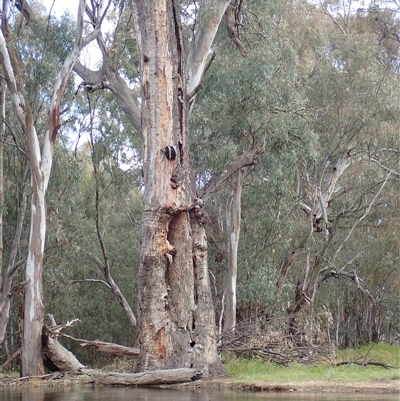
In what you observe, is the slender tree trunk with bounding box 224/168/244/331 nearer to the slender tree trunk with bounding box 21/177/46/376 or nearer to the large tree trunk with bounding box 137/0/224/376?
the slender tree trunk with bounding box 21/177/46/376

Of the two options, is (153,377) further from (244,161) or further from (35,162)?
(244,161)

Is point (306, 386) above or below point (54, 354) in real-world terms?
below

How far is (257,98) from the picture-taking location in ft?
58.6

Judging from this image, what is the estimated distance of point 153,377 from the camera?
1086 cm

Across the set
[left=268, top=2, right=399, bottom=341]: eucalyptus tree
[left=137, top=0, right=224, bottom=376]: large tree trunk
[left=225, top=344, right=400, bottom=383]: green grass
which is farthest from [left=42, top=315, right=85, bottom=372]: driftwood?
[left=268, top=2, right=399, bottom=341]: eucalyptus tree

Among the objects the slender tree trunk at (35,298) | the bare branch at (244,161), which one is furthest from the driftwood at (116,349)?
the bare branch at (244,161)

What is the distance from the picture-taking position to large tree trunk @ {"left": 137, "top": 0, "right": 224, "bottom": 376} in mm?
11992

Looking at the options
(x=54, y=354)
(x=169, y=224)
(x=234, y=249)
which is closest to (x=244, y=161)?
(x=234, y=249)

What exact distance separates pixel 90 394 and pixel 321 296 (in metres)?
20.1

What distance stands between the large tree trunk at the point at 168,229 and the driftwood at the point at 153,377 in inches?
34.9

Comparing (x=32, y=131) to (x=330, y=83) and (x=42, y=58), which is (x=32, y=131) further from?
(x=330, y=83)

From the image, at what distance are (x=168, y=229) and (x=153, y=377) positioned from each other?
2621 millimetres

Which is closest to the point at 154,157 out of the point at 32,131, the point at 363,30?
the point at 32,131

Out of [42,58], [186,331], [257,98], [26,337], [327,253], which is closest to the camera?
[186,331]
